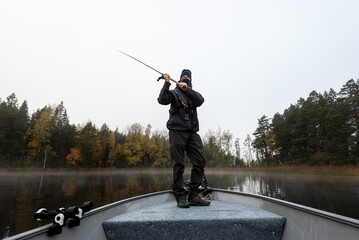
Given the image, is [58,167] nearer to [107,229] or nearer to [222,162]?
[222,162]

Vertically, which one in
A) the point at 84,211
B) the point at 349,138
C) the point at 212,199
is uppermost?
the point at 349,138

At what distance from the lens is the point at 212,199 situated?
9.96ft

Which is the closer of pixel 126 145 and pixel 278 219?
pixel 278 219

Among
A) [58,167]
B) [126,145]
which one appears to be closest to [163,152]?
[126,145]

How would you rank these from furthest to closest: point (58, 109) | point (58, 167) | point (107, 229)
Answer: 1. point (58, 109)
2. point (58, 167)
3. point (107, 229)

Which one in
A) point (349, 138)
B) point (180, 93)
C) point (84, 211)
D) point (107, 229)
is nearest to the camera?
point (84, 211)

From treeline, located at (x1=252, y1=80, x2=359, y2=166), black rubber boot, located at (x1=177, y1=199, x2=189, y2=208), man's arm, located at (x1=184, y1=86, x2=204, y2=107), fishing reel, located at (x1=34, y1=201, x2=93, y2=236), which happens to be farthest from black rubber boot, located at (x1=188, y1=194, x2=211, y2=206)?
treeline, located at (x1=252, y1=80, x2=359, y2=166)

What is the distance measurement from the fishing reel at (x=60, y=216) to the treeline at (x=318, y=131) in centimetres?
3005

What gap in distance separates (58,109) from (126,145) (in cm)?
1692

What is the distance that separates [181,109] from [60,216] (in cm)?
177

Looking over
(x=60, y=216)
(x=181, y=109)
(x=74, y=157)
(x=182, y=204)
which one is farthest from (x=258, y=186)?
(x=74, y=157)

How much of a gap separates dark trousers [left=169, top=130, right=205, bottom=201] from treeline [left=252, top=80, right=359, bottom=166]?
28.5m

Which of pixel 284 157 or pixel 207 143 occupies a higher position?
pixel 207 143

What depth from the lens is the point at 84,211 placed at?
132 centimetres
